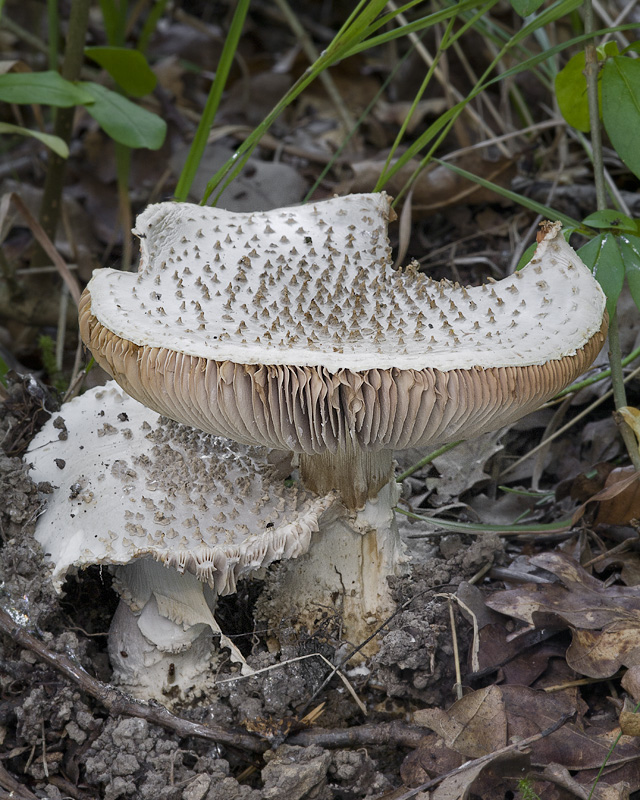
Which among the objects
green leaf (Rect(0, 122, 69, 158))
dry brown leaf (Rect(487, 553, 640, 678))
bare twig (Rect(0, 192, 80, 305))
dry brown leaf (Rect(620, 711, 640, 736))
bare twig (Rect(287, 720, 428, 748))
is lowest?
bare twig (Rect(287, 720, 428, 748))

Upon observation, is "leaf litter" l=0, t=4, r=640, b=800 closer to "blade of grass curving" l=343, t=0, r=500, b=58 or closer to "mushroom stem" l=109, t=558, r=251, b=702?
"mushroom stem" l=109, t=558, r=251, b=702

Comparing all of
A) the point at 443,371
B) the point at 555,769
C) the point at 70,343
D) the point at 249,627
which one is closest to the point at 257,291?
the point at 443,371

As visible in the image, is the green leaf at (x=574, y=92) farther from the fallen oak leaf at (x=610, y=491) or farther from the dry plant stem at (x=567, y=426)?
the fallen oak leaf at (x=610, y=491)

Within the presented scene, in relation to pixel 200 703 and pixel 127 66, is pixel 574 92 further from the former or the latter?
pixel 200 703

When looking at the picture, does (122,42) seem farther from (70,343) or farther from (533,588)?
(533,588)

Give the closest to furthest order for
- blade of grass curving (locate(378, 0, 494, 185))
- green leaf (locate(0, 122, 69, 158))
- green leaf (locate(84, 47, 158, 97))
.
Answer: blade of grass curving (locate(378, 0, 494, 185)) < green leaf (locate(0, 122, 69, 158)) < green leaf (locate(84, 47, 158, 97))

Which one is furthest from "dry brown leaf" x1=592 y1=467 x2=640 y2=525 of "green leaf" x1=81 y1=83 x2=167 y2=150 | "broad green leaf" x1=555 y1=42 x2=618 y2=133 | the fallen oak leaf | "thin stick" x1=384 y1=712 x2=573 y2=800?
"green leaf" x1=81 y1=83 x2=167 y2=150

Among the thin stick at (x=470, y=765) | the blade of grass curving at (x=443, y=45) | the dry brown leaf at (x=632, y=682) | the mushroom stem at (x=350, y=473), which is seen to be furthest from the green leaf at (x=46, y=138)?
the dry brown leaf at (x=632, y=682)
